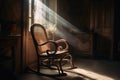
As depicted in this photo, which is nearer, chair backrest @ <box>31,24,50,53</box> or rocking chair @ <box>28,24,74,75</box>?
rocking chair @ <box>28,24,74,75</box>

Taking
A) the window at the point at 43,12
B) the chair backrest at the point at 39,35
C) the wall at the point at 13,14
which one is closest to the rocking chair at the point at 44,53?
the chair backrest at the point at 39,35

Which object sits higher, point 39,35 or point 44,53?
point 39,35

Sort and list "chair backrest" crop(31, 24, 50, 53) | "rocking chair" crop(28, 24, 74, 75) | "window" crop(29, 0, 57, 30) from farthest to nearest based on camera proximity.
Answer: "window" crop(29, 0, 57, 30), "chair backrest" crop(31, 24, 50, 53), "rocking chair" crop(28, 24, 74, 75)

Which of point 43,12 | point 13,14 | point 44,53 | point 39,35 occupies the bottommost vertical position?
point 44,53

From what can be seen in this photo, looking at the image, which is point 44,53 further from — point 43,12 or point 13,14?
point 43,12

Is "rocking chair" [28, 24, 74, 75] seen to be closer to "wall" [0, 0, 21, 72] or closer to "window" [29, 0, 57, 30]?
"wall" [0, 0, 21, 72]

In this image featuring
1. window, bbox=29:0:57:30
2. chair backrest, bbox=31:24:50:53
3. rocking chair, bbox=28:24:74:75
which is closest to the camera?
rocking chair, bbox=28:24:74:75

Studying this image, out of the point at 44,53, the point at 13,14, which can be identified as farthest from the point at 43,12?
the point at 13,14

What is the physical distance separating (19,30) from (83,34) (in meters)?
2.72

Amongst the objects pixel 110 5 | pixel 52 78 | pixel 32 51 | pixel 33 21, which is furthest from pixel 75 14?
pixel 52 78

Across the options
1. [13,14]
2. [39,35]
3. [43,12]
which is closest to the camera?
[13,14]

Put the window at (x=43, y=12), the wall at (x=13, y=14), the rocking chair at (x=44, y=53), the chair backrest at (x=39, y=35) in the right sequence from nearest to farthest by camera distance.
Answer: the wall at (x=13, y=14) < the rocking chair at (x=44, y=53) < the chair backrest at (x=39, y=35) < the window at (x=43, y=12)

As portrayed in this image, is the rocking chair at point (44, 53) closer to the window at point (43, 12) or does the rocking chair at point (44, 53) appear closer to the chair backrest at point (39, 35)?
the chair backrest at point (39, 35)

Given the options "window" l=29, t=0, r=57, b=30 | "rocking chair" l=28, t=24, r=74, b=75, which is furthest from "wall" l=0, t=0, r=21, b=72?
"window" l=29, t=0, r=57, b=30
